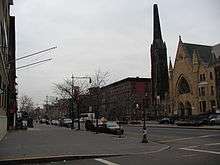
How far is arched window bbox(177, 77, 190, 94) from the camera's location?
106188 millimetres

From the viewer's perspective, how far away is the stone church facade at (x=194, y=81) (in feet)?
301

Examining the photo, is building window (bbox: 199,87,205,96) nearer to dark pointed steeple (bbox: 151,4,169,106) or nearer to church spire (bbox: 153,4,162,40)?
dark pointed steeple (bbox: 151,4,169,106)

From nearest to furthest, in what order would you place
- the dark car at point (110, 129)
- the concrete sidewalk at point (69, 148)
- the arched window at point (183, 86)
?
the concrete sidewalk at point (69, 148) → the dark car at point (110, 129) → the arched window at point (183, 86)

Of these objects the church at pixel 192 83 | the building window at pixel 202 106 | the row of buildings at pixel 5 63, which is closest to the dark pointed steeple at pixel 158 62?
the church at pixel 192 83

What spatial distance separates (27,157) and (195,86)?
283ft

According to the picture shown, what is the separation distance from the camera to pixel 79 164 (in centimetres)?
1575

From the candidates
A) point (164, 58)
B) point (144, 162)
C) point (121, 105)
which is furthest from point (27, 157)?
point (164, 58)

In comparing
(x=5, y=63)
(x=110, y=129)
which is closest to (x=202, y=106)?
(x=110, y=129)

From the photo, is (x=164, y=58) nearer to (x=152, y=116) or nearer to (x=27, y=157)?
(x=152, y=116)

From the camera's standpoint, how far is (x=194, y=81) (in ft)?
330

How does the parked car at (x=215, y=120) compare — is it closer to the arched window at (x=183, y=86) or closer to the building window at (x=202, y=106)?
the building window at (x=202, y=106)

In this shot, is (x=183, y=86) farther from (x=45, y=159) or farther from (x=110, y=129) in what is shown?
(x=45, y=159)

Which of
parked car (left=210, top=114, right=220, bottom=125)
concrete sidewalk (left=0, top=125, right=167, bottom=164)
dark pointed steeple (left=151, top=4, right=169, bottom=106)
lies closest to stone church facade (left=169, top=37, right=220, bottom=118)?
dark pointed steeple (left=151, top=4, right=169, bottom=106)

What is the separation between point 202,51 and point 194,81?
32.1 feet
